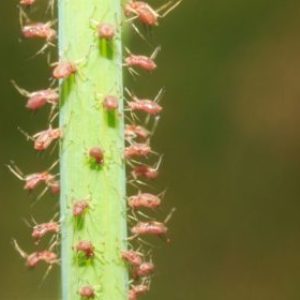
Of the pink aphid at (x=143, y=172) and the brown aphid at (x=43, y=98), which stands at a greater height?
the brown aphid at (x=43, y=98)

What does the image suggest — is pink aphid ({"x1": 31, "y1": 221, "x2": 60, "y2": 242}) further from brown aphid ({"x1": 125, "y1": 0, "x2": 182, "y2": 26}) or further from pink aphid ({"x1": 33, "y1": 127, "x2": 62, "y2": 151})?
brown aphid ({"x1": 125, "y1": 0, "x2": 182, "y2": 26})

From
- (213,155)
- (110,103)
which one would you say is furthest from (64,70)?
(213,155)

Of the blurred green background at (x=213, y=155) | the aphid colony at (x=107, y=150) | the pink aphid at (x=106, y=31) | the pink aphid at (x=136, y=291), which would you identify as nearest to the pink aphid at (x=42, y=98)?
the aphid colony at (x=107, y=150)

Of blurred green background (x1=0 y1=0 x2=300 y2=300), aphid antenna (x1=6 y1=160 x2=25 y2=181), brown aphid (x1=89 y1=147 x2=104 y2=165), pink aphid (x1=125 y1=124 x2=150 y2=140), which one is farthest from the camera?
blurred green background (x1=0 y1=0 x2=300 y2=300)

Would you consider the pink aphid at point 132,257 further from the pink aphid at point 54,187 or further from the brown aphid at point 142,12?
the brown aphid at point 142,12

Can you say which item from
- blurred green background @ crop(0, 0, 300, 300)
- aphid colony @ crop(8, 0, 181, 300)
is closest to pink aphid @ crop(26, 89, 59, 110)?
aphid colony @ crop(8, 0, 181, 300)

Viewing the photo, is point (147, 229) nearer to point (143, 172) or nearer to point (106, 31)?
point (143, 172)

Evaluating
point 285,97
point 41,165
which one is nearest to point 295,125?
point 285,97
